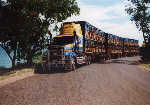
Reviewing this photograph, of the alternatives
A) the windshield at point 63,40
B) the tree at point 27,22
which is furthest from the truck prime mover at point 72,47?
the tree at point 27,22

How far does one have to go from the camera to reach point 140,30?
1385 inches

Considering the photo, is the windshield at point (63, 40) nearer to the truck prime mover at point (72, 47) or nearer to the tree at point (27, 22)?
the truck prime mover at point (72, 47)

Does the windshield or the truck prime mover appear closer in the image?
the truck prime mover

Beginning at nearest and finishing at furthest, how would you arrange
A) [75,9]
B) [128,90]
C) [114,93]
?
[114,93] < [128,90] < [75,9]

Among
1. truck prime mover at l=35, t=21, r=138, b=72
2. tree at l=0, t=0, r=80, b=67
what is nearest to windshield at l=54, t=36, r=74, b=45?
truck prime mover at l=35, t=21, r=138, b=72

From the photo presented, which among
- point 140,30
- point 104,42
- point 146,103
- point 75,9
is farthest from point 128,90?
point 140,30

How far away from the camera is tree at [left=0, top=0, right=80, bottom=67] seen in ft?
60.0

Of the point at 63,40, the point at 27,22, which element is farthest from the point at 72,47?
the point at 27,22

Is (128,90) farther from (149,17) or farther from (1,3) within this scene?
(149,17)

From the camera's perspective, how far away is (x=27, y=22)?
63.2 feet

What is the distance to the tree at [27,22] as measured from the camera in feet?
60.0

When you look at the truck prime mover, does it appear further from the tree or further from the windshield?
the tree

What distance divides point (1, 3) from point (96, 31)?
13.7 metres

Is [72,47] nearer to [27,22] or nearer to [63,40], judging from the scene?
[63,40]
